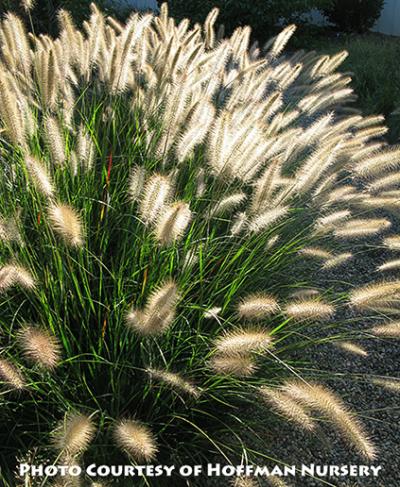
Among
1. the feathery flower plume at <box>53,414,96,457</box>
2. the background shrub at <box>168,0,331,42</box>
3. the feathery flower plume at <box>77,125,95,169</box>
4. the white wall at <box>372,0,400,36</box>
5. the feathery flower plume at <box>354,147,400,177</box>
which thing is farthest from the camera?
the white wall at <box>372,0,400,36</box>

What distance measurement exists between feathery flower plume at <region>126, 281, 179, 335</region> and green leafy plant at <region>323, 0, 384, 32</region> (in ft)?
37.8

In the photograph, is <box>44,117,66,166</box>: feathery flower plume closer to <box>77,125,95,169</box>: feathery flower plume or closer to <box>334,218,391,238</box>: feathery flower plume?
<box>77,125,95,169</box>: feathery flower plume

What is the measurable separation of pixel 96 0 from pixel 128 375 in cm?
762

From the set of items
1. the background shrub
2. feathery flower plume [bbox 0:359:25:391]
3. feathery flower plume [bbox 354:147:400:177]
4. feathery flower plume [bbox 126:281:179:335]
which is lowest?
feathery flower plume [bbox 0:359:25:391]

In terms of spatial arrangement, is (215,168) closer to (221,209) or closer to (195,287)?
(221,209)

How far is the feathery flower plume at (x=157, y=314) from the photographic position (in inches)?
64.3

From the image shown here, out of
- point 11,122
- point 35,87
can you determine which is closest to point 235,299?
point 11,122

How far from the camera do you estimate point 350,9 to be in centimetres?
1204

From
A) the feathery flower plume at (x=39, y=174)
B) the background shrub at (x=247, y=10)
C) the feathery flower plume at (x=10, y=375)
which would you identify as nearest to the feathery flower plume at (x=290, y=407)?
the feathery flower plume at (x=10, y=375)

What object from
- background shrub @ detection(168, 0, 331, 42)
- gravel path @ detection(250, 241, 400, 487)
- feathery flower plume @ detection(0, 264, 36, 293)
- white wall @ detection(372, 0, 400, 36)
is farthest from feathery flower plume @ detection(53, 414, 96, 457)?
white wall @ detection(372, 0, 400, 36)

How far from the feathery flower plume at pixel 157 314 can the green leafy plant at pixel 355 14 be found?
454 inches

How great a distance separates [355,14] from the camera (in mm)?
12094

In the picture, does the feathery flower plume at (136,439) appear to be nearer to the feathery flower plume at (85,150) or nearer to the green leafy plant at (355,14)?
the feathery flower plume at (85,150)

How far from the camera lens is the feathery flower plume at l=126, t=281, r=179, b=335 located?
64.3 inches
